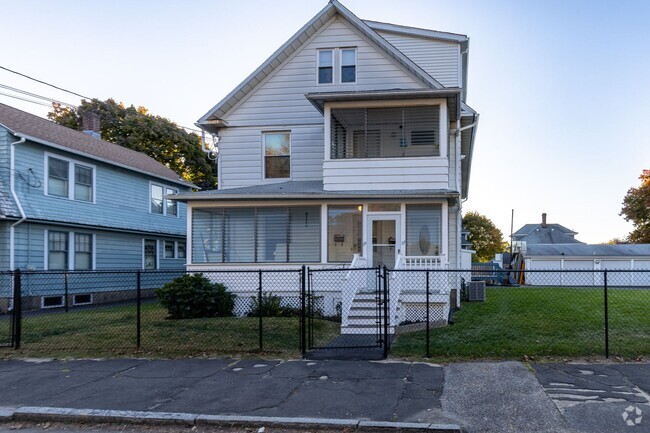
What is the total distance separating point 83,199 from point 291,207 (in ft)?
31.4

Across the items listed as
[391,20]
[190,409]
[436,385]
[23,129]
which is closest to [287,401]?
[190,409]

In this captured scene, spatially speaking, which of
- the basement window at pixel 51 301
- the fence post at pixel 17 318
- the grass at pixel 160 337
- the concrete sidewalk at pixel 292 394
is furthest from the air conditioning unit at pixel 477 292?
the basement window at pixel 51 301

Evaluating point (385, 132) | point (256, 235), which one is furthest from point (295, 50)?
point (256, 235)

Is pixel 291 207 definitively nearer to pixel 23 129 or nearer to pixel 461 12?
pixel 461 12

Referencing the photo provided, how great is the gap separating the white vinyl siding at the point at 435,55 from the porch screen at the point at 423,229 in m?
6.35

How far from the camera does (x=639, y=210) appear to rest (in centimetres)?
5056

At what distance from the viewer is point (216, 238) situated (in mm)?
15719

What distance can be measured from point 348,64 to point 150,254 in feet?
43.7

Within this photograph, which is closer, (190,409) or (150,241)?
(190,409)

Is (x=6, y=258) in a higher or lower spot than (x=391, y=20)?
lower

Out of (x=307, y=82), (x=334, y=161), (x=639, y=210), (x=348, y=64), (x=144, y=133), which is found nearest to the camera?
(x=334, y=161)

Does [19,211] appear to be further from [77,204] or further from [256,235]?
[256,235]

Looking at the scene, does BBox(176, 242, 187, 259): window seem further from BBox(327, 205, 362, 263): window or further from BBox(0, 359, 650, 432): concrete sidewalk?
BBox(0, 359, 650, 432): concrete sidewalk

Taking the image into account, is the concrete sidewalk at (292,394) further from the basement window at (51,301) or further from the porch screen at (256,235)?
the basement window at (51,301)
